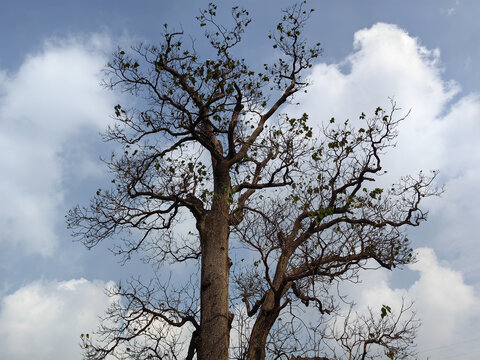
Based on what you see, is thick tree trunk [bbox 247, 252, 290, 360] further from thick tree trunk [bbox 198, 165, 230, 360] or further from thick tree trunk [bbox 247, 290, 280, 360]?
thick tree trunk [bbox 198, 165, 230, 360]

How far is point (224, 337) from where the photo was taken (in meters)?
7.80

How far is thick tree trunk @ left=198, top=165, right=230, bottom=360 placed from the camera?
7762mm

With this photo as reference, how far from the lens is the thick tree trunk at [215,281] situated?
776cm

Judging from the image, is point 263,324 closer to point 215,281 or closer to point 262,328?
point 262,328

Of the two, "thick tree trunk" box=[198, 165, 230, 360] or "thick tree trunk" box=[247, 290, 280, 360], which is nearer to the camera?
"thick tree trunk" box=[198, 165, 230, 360]

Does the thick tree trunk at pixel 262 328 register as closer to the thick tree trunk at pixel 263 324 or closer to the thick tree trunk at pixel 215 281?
the thick tree trunk at pixel 263 324

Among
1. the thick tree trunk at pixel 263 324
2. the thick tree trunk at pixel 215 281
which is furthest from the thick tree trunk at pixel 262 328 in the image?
the thick tree trunk at pixel 215 281

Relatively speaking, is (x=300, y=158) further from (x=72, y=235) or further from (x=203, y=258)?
(x=72, y=235)

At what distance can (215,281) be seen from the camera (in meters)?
8.11

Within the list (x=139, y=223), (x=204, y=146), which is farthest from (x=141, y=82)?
(x=139, y=223)

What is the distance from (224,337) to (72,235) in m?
4.31

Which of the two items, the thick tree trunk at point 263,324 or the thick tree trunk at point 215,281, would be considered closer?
the thick tree trunk at point 215,281

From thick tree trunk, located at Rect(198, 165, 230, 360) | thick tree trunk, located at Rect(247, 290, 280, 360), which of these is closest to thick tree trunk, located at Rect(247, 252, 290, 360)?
thick tree trunk, located at Rect(247, 290, 280, 360)

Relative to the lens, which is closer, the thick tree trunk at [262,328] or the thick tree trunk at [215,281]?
the thick tree trunk at [215,281]
